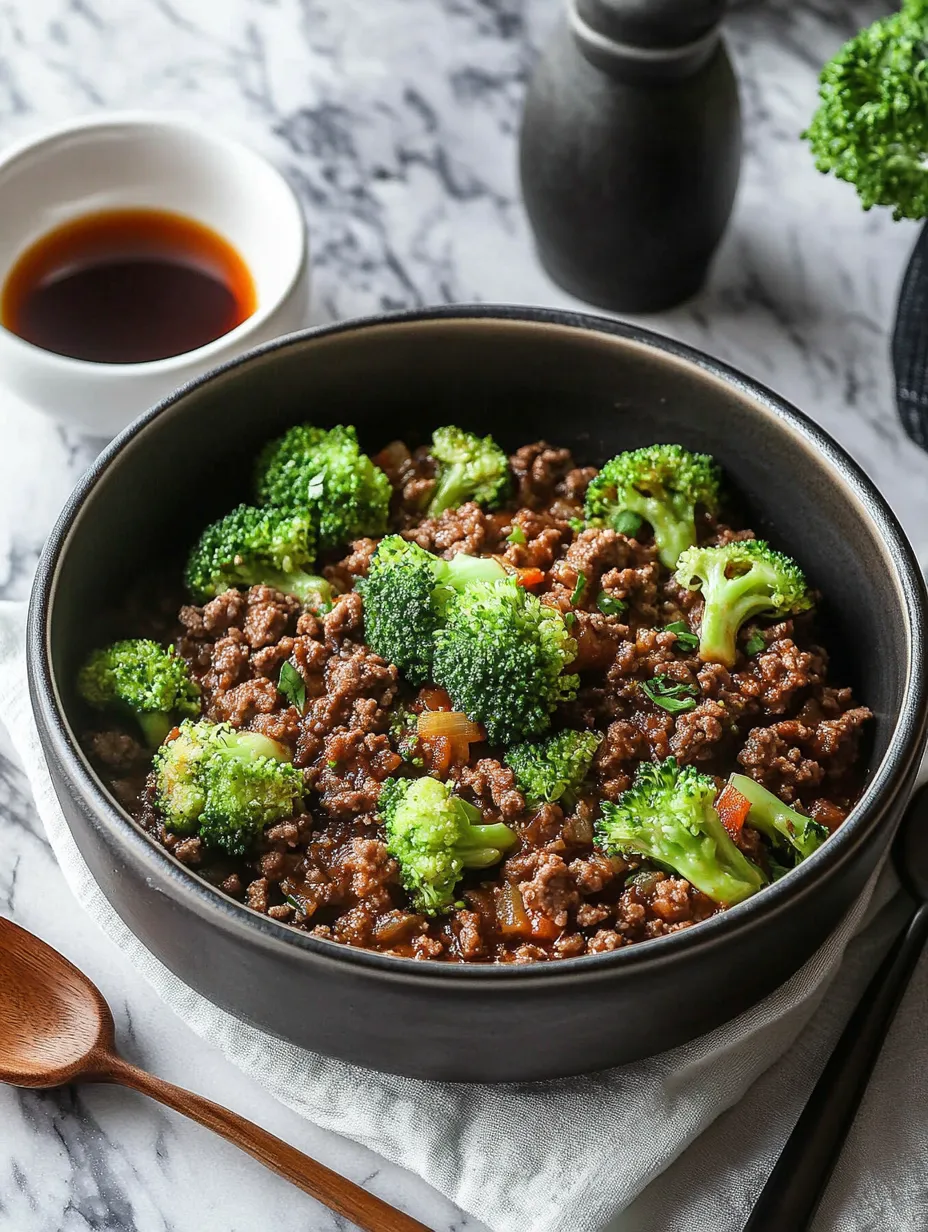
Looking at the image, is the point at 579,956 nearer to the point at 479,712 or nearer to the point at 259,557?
the point at 479,712

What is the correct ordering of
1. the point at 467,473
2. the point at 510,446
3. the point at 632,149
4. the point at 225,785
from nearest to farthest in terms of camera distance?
the point at 225,785
the point at 467,473
the point at 510,446
the point at 632,149

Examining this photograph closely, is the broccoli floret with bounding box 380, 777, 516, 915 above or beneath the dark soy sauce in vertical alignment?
beneath

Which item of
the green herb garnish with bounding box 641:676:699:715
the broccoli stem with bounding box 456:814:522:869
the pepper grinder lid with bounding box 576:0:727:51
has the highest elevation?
the pepper grinder lid with bounding box 576:0:727:51

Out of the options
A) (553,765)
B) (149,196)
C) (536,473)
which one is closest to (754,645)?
(553,765)

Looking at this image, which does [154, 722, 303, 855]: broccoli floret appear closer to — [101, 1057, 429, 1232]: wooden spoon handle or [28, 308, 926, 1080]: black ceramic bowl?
[28, 308, 926, 1080]: black ceramic bowl

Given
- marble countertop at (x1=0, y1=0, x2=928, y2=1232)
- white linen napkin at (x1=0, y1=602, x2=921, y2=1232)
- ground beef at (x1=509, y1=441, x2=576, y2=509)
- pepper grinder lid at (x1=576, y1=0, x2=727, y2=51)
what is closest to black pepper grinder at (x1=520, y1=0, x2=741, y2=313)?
pepper grinder lid at (x1=576, y1=0, x2=727, y2=51)

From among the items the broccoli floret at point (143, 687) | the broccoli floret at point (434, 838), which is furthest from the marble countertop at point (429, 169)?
the broccoli floret at point (434, 838)

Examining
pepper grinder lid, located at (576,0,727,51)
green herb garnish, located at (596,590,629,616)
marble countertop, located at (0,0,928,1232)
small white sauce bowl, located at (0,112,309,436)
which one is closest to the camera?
green herb garnish, located at (596,590,629,616)
